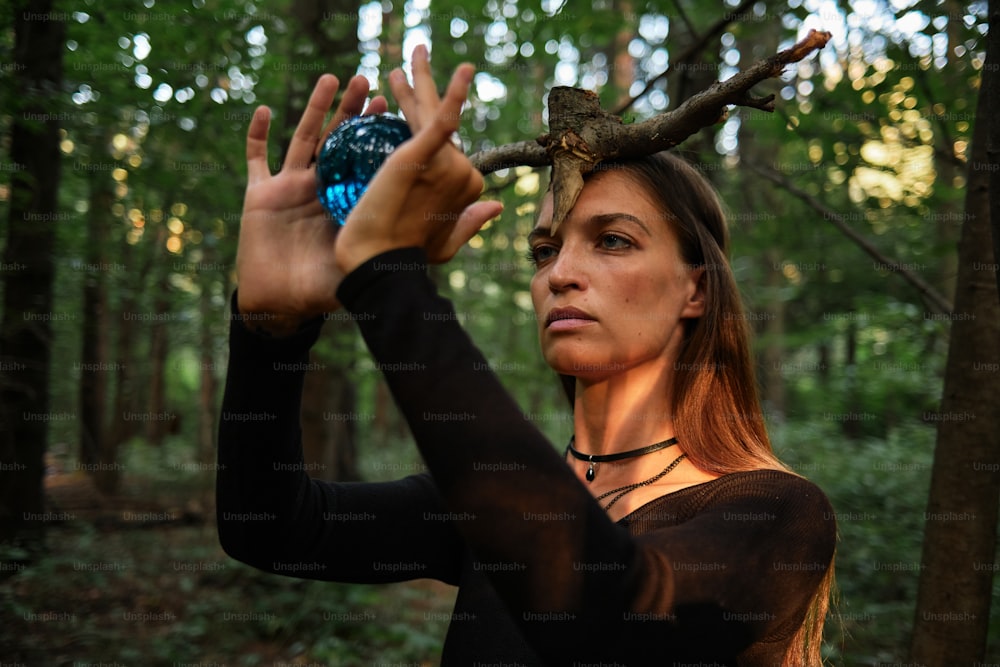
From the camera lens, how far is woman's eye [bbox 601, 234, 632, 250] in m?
1.86

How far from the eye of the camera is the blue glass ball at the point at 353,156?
4.26 ft

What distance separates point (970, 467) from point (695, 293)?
150 centimetres

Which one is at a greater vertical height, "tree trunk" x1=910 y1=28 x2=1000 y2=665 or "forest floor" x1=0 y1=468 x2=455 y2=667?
"tree trunk" x1=910 y1=28 x2=1000 y2=665

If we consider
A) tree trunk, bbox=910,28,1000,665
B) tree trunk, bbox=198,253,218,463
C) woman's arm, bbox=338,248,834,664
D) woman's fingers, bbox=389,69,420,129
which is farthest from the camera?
tree trunk, bbox=198,253,218,463

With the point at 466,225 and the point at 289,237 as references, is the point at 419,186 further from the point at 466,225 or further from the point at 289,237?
the point at 289,237

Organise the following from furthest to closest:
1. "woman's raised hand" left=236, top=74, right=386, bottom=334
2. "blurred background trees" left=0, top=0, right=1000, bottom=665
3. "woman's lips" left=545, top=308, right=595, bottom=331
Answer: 1. "blurred background trees" left=0, top=0, right=1000, bottom=665
2. "woman's lips" left=545, top=308, right=595, bottom=331
3. "woman's raised hand" left=236, top=74, right=386, bottom=334

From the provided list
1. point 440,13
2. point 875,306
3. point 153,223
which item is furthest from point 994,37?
point 153,223

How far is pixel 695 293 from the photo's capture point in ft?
6.70

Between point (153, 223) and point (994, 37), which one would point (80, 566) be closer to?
point (153, 223)

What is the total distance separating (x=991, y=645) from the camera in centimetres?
499

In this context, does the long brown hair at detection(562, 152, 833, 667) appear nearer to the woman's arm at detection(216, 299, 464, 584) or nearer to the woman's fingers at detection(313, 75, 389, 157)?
the woman's fingers at detection(313, 75, 389, 157)

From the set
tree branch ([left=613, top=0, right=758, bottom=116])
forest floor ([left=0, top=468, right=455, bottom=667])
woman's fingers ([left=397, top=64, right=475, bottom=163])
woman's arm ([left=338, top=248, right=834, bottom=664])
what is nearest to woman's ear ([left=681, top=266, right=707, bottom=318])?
woman's arm ([left=338, top=248, right=834, bottom=664])

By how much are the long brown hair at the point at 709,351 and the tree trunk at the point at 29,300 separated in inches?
204

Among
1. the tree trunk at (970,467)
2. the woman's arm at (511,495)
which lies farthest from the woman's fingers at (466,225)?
the tree trunk at (970,467)
